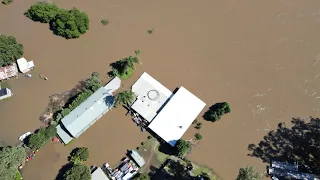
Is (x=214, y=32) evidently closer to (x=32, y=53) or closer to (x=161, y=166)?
(x=161, y=166)

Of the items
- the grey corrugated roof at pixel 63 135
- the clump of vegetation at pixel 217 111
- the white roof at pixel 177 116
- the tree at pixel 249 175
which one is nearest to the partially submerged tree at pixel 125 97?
the white roof at pixel 177 116

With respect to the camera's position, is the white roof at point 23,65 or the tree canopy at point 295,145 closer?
the tree canopy at point 295,145

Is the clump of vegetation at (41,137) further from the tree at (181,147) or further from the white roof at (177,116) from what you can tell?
the tree at (181,147)

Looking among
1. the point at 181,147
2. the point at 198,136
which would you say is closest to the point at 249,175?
the point at 181,147

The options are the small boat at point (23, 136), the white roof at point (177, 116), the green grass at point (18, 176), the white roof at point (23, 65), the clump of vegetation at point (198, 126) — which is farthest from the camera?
the white roof at point (23, 65)

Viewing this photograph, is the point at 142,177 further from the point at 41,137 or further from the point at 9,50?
the point at 9,50

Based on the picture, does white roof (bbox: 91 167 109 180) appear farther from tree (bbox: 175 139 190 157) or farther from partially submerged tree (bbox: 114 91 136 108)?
tree (bbox: 175 139 190 157)
